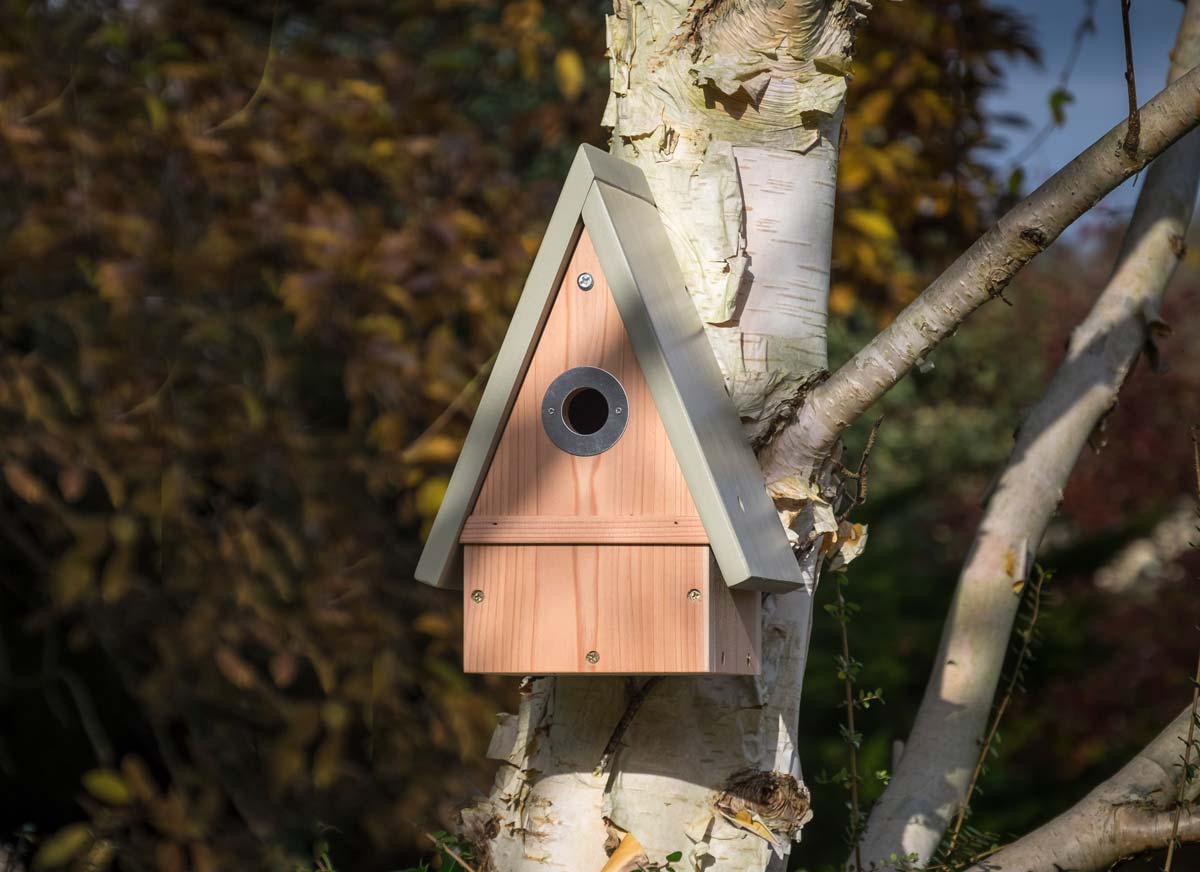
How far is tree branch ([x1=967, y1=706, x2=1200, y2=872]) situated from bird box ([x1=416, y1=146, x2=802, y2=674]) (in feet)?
1.95

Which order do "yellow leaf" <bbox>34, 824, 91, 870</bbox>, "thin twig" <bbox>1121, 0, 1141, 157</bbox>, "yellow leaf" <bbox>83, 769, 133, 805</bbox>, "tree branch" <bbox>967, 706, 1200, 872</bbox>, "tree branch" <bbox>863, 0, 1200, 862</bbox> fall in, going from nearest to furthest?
"thin twig" <bbox>1121, 0, 1141, 157</bbox> → "tree branch" <bbox>967, 706, 1200, 872</bbox> → "tree branch" <bbox>863, 0, 1200, 862</bbox> → "yellow leaf" <bbox>34, 824, 91, 870</bbox> → "yellow leaf" <bbox>83, 769, 133, 805</bbox>

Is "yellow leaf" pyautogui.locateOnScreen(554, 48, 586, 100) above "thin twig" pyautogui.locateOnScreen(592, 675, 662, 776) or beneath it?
above

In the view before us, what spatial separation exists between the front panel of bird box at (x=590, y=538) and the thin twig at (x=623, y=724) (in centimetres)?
13

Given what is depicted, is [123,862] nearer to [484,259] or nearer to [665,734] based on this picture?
[484,259]

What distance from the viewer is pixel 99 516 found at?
10.6 feet

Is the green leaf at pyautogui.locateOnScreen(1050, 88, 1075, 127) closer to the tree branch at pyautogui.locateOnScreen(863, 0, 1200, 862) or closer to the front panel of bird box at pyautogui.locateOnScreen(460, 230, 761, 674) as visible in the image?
the tree branch at pyautogui.locateOnScreen(863, 0, 1200, 862)

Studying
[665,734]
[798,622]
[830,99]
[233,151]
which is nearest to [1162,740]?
[798,622]

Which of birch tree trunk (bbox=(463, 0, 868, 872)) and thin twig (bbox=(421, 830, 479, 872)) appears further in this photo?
thin twig (bbox=(421, 830, 479, 872))

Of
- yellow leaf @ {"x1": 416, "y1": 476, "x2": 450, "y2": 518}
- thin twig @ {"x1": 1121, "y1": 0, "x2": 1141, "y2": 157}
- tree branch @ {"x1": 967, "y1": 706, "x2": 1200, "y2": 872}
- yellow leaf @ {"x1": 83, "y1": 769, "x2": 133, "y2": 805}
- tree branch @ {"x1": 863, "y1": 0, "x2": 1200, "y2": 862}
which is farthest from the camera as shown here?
yellow leaf @ {"x1": 416, "y1": 476, "x2": 450, "y2": 518}

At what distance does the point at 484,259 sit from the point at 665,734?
7.72 feet

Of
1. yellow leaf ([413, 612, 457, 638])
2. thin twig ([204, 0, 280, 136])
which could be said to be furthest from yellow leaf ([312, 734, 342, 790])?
thin twig ([204, 0, 280, 136])

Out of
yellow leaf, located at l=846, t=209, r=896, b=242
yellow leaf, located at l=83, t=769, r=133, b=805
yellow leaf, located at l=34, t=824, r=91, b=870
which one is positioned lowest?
yellow leaf, located at l=34, t=824, r=91, b=870

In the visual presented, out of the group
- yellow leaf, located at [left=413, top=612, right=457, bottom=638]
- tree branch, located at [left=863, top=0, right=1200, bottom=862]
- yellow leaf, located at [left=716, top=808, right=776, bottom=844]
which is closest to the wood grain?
yellow leaf, located at [left=716, top=808, right=776, bottom=844]

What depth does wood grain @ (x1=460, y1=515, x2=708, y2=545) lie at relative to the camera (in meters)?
1.50
